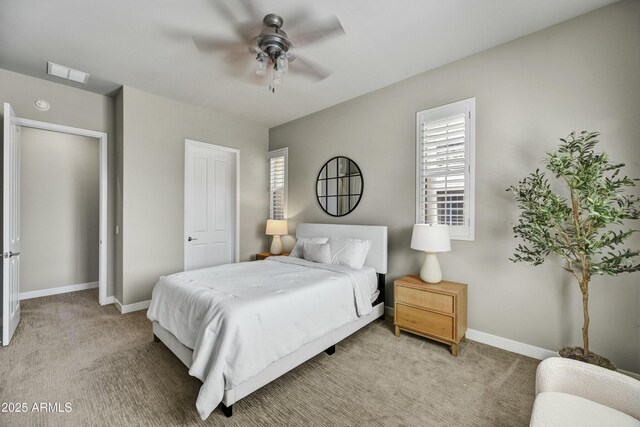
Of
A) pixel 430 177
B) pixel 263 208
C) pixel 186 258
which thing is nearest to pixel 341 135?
pixel 430 177

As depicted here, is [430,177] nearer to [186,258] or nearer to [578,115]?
[578,115]

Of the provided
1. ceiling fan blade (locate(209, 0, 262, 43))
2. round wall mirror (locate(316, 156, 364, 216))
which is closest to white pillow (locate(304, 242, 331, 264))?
round wall mirror (locate(316, 156, 364, 216))

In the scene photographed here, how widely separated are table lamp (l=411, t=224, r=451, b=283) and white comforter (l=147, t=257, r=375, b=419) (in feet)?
2.16

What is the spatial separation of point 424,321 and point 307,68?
9.64ft

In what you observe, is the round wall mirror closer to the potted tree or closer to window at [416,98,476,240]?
window at [416,98,476,240]

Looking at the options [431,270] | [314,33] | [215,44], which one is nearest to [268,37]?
[314,33]

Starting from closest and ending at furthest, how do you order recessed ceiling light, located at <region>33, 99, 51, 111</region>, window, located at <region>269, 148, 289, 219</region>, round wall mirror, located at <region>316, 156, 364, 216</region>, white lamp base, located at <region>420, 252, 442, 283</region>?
white lamp base, located at <region>420, 252, 442, 283</region>
recessed ceiling light, located at <region>33, 99, 51, 111</region>
round wall mirror, located at <region>316, 156, 364, 216</region>
window, located at <region>269, 148, 289, 219</region>

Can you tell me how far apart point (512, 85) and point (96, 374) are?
448cm

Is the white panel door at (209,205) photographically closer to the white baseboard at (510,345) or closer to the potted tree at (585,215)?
the white baseboard at (510,345)

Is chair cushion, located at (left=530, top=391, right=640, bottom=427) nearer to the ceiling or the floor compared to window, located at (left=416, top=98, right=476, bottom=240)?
nearer to the floor

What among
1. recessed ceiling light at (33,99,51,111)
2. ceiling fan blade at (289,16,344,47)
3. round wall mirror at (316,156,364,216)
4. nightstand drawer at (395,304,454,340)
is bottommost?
nightstand drawer at (395,304,454,340)

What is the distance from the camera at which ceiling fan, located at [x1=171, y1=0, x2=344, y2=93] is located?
2.25 meters

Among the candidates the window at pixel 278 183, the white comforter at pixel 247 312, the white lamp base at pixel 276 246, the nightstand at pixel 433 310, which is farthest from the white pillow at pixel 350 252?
the window at pixel 278 183

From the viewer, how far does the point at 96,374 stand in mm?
2285
